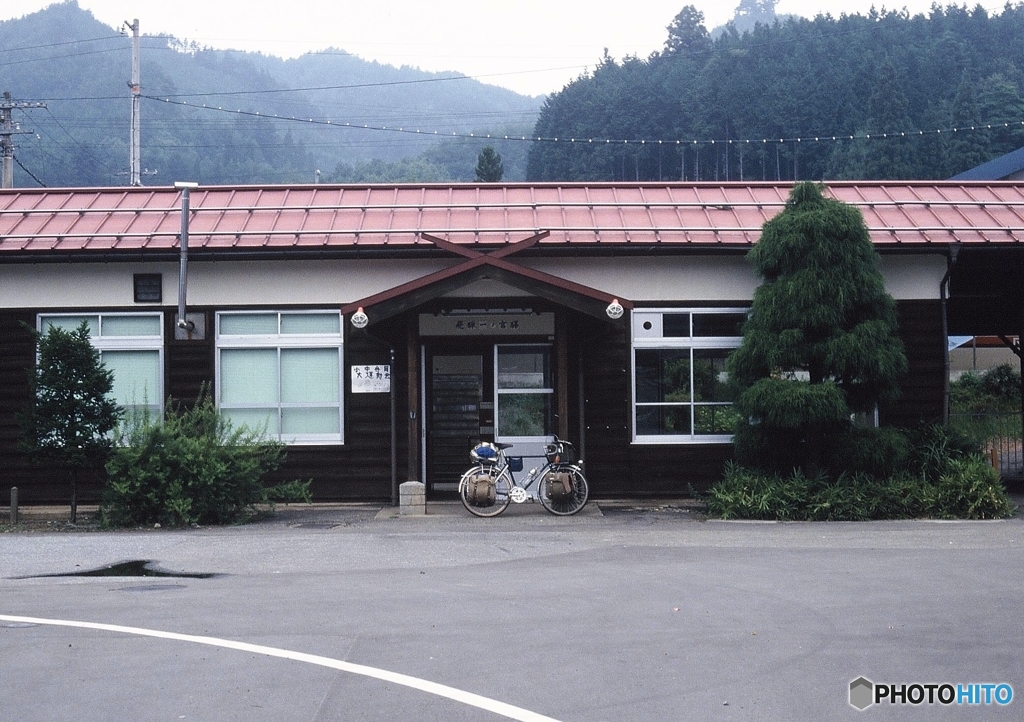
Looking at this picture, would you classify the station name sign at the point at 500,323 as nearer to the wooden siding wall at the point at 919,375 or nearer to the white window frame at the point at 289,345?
the white window frame at the point at 289,345

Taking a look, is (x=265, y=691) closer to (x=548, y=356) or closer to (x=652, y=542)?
(x=652, y=542)

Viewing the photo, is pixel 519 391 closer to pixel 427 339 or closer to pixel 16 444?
pixel 427 339

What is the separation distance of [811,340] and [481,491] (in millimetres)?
4737

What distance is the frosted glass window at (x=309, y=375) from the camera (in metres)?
16.8

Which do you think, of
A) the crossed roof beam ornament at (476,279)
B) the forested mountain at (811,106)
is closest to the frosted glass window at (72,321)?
the crossed roof beam ornament at (476,279)

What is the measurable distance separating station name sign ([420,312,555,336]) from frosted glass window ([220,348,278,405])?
2.38 metres

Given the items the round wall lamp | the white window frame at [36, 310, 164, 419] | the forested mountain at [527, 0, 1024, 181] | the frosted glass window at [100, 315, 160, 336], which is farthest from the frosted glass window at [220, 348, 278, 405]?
the forested mountain at [527, 0, 1024, 181]

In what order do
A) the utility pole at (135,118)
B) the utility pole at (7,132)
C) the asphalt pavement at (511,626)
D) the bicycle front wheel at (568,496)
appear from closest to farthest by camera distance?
1. the asphalt pavement at (511,626)
2. the bicycle front wheel at (568,496)
3. the utility pole at (135,118)
4. the utility pole at (7,132)

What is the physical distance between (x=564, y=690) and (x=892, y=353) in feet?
32.7

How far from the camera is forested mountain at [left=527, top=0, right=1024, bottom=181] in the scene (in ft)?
223

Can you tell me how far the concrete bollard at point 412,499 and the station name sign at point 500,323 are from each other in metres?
2.76

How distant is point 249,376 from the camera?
16.8 m

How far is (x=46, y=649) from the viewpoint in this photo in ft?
23.3

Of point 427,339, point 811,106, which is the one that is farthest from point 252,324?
point 811,106
